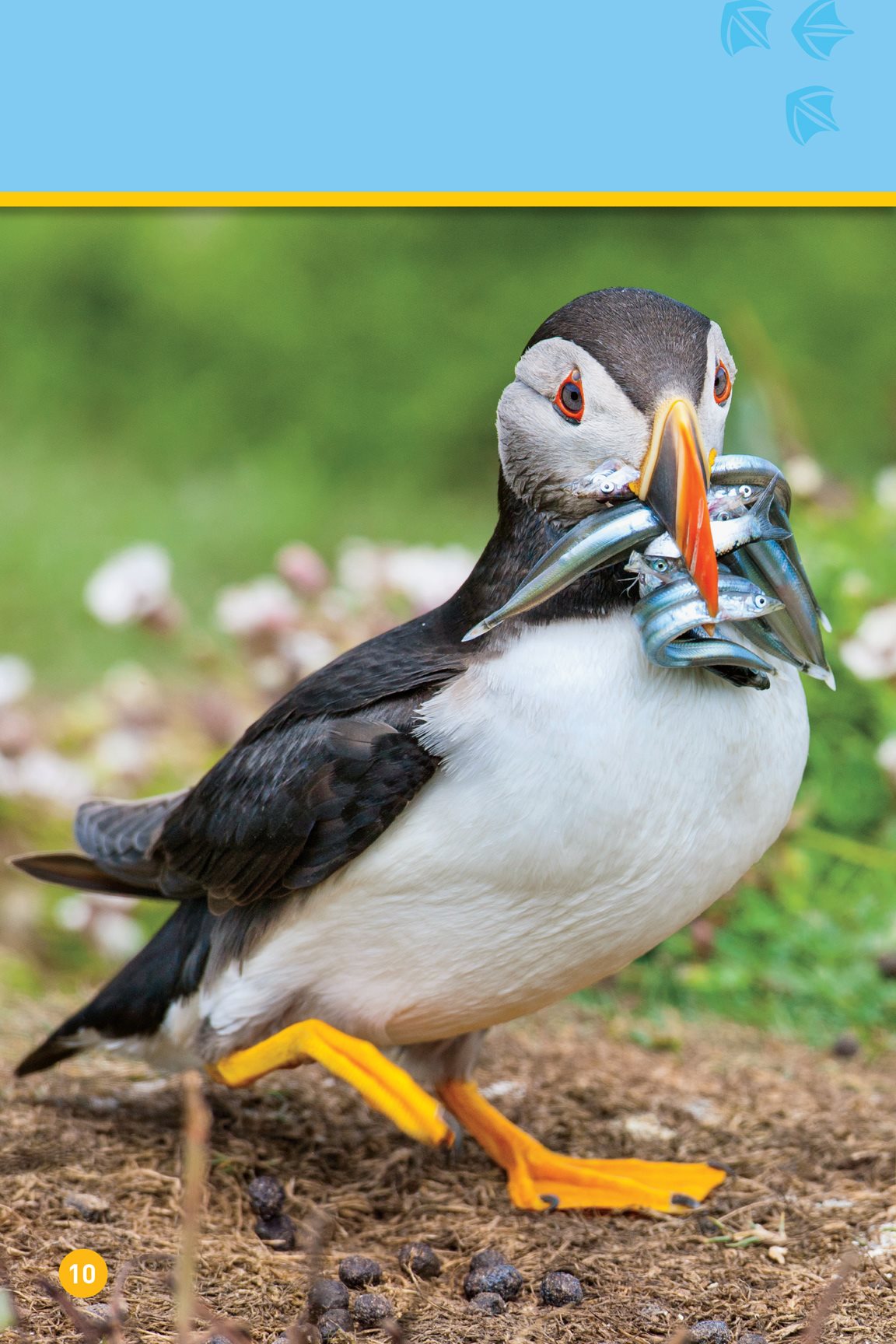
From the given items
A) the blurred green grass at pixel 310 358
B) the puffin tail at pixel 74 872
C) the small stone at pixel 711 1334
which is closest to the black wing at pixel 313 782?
the puffin tail at pixel 74 872

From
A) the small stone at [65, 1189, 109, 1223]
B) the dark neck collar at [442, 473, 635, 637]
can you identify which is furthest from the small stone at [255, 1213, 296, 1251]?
the dark neck collar at [442, 473, 635, 637]

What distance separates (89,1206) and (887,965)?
2360 millimetres

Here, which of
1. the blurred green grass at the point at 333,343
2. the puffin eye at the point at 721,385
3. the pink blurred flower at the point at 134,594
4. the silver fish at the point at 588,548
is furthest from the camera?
the blurred green grass at the point at 333,343

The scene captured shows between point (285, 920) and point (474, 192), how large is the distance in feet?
9.21

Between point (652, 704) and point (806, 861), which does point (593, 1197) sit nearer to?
point (652, 704)

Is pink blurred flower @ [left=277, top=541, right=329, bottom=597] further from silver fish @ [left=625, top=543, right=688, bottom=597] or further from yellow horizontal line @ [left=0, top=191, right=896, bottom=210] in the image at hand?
Result: silver fish @ [left=625, top=543, right=688, bottom=597]

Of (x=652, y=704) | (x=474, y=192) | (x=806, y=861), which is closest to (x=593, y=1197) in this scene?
(x=652, y=704)

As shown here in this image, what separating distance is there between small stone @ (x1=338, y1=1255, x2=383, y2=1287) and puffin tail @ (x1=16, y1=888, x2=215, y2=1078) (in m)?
0.69

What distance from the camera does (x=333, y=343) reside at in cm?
900

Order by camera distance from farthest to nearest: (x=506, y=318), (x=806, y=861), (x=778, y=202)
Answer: (x=506, y=318)
(x=778, y=202)
(x=806, y=861)

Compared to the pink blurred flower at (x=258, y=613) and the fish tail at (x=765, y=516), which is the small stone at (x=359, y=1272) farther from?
the pink blurred flower at (x=258, y=613)

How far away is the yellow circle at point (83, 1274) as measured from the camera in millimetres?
2836

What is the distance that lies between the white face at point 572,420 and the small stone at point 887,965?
213 cm

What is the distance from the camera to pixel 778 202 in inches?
206
